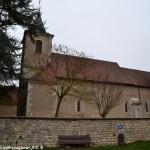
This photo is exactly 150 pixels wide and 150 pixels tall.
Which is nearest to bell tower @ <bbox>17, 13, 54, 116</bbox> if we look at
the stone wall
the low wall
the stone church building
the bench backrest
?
the stone church building

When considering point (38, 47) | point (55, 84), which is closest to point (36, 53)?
point (38, 47)

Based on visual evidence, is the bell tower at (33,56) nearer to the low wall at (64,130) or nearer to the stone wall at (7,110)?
the stone wall at (7,110)

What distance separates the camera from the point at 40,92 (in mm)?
21781

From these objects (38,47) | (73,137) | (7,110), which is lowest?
(73,137)

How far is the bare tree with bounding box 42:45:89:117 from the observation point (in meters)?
20.8

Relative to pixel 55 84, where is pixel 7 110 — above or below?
below

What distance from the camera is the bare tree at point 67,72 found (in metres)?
20.8

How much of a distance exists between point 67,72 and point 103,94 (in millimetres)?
5678

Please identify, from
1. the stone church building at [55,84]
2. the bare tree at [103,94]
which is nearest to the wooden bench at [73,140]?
the stone church building at [55,84]

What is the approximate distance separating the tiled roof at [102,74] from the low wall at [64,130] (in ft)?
27.3

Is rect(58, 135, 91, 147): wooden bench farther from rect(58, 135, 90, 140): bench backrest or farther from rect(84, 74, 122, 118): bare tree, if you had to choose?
rect(84, 74, 122, 118): bare tree

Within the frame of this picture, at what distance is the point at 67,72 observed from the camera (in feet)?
70.0

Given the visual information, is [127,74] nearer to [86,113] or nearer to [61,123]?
[86,113]

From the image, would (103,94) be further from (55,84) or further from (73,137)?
(73,137)
